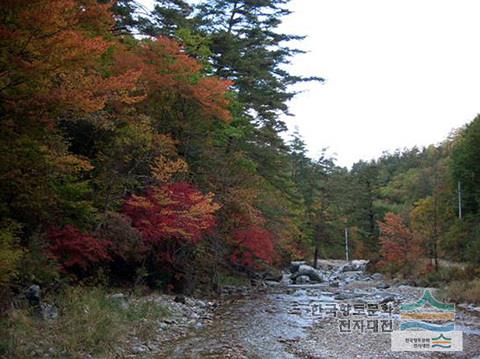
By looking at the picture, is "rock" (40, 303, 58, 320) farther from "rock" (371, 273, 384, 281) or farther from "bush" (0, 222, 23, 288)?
A: "rock" (371, 273, 384, 281)

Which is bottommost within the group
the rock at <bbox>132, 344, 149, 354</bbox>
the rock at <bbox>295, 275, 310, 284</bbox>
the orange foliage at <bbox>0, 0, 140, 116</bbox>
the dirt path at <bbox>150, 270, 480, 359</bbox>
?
the rock at <bbox>295, 275, 310, 284</bbox>

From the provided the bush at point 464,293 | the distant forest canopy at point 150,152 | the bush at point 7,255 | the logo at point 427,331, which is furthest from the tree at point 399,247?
the bush at point 7,255

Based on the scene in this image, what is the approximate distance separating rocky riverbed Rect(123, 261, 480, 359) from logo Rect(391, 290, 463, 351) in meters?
0.23

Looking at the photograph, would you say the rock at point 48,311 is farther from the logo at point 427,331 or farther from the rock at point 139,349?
the logo at point 427,331

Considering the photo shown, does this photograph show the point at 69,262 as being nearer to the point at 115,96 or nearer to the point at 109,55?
the point at 115,96

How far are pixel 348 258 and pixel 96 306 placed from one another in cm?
4228

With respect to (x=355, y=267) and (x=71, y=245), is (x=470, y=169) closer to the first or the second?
(x=355, y=267)

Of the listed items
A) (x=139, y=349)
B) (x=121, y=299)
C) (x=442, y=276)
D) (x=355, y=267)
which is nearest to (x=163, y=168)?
(x=121, y=299)

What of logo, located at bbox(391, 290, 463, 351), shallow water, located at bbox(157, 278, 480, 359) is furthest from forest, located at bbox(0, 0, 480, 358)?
logo, located at bbox(391, 290, 463, 351)

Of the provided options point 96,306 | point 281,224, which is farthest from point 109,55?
point 281,224

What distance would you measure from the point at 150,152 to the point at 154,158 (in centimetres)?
24

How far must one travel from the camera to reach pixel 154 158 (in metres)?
15.0

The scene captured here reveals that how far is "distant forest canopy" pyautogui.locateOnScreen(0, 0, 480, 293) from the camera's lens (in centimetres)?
805

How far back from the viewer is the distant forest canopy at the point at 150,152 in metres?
8.05
